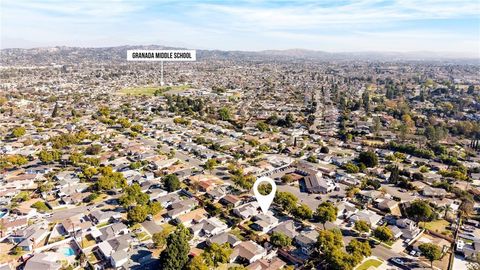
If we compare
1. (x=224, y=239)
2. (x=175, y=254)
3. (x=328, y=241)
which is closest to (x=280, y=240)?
(x=328, y=241)

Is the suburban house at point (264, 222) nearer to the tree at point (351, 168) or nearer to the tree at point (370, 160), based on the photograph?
the tree at point (351, 168)

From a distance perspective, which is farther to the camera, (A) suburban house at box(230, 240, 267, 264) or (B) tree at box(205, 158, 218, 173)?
(B) tree at box(205, 158, 218, 173)

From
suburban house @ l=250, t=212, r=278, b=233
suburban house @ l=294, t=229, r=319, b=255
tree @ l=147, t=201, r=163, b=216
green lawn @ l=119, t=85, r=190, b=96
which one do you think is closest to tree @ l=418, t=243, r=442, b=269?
suburban house @ l=294, t=229, r=319, b=255

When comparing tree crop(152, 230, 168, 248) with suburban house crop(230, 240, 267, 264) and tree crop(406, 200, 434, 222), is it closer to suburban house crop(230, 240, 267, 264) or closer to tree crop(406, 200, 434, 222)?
suburban house crop(230, 240, 267, 264)

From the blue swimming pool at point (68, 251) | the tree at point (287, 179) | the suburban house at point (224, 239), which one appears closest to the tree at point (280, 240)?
the suburban house at point (224, 239)

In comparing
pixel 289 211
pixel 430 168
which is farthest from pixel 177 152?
pixel 430 168
